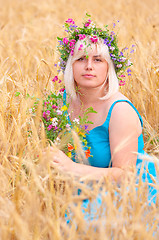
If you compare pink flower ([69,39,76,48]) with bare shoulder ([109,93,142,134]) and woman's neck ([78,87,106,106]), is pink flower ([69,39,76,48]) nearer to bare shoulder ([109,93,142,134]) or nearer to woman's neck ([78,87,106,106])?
woman's neck ([78,87,106,106])

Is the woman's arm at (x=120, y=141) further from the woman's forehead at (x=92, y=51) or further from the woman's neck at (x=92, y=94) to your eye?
the woman's forehead at (x=92, y=51)

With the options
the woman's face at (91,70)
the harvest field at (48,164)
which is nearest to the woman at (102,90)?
the woman's face at (91,70)

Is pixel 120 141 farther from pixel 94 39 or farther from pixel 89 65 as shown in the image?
pixel 94 39

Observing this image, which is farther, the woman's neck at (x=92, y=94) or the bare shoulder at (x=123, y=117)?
the woman's neck at (x=92, y=94)

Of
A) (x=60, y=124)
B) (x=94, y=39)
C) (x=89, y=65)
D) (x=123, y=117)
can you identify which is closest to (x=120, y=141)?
(x=123, y=117)

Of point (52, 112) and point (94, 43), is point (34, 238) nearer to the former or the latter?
point (52, 112)

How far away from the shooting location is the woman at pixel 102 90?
1.86 m

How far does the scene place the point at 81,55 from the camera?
194cm

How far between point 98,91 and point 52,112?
307 millimetres

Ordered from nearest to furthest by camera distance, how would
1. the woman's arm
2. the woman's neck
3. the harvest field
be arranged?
the harvest field, the woman's arm, the woman's neck

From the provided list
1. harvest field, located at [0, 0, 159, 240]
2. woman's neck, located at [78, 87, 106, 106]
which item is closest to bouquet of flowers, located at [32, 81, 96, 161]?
harvest field, located at [0, 0, 159, 240]

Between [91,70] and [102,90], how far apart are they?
7.5 inches

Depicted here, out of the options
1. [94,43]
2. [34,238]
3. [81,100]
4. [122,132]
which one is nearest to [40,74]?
[81,100]

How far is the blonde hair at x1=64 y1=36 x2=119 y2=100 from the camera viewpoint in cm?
193
